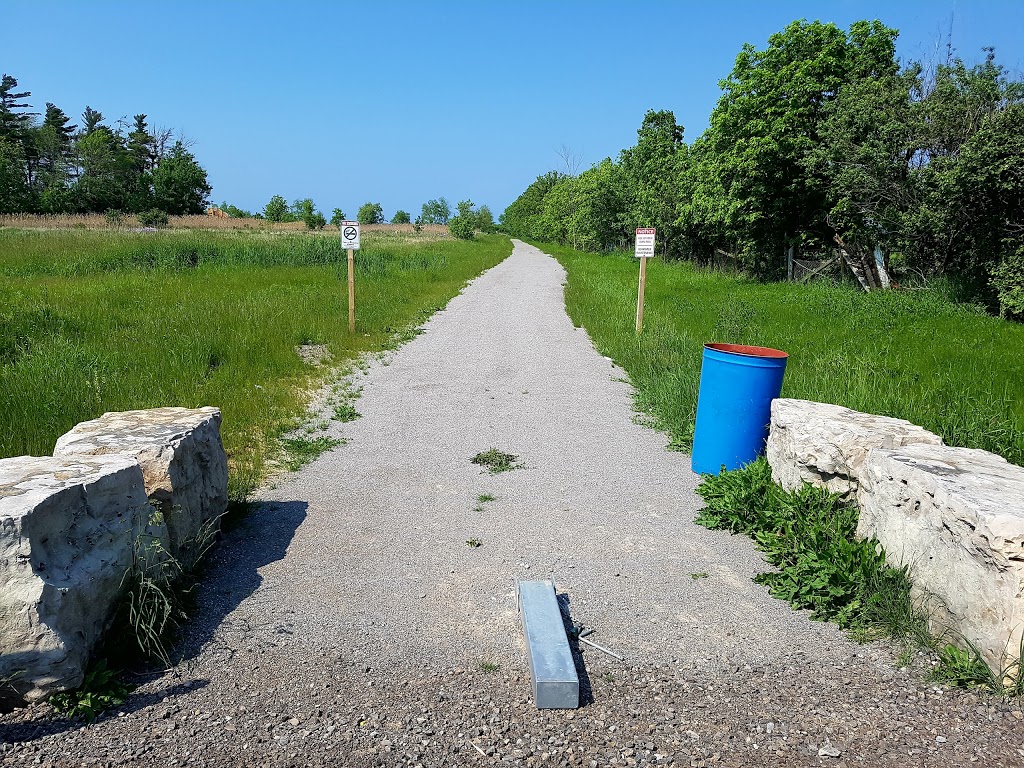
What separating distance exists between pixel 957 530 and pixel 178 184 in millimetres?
90713

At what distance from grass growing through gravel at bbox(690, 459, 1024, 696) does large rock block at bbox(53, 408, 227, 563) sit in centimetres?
322

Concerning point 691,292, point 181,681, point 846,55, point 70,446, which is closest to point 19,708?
point 181,681

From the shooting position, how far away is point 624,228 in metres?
50.0

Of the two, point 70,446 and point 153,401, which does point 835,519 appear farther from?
point 153,401

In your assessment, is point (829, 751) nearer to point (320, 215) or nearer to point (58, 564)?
point (58, 564)

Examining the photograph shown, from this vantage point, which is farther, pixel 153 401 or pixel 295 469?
pixel 153 401

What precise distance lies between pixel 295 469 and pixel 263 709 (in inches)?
134

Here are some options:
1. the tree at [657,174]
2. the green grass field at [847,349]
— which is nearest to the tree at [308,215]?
the tree at [657,174]

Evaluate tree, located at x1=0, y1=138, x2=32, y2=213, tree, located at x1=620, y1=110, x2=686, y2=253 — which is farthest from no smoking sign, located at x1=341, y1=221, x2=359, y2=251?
tree, located at x1=0, y1=138, x2=32, y2=213

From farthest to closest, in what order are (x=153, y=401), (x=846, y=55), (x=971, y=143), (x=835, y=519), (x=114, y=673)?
(x=846, y=55)
(x=971, y=143)
(x=153, y=401)
(x=835, y=519)
(x=114, y=673)

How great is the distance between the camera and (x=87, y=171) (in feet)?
250

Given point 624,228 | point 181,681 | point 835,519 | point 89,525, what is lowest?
point 181,681

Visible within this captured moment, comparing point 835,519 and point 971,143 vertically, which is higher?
point 971,143

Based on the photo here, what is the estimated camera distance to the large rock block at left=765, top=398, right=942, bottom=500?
446 cm
